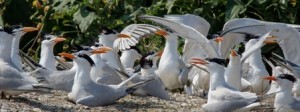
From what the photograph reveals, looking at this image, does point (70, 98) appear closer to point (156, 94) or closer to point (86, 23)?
point (156, 94)

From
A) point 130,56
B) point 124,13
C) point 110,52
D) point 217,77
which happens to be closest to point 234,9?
point 130,56

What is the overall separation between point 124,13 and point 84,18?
58cm

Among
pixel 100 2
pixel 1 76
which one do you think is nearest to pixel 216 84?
pixel 1 76

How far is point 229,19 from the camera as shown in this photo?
12.4m

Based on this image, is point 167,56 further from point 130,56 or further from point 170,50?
point 130,56

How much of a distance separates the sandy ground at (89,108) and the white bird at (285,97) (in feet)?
0.51

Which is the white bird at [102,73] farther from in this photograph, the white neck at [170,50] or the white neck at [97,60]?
the white neck at [170,50]

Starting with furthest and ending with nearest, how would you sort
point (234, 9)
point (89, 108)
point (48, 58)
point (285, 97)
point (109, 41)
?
point (234, 9) < point (109, 41) < point (48, 58) < point (285, 97) < point (89, 108)

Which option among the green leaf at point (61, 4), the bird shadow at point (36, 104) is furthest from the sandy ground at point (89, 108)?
the green leaf at point (61, 4)

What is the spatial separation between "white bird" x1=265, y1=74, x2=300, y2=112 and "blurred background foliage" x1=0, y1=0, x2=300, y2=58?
2.53m

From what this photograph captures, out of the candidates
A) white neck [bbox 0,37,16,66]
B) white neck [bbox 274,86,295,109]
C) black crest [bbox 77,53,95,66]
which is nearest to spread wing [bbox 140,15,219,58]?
white neck [bbox 274,86,295,109]

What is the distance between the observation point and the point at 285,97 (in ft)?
32.3

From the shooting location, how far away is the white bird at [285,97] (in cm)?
979

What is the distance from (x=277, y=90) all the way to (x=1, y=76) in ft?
8.40
